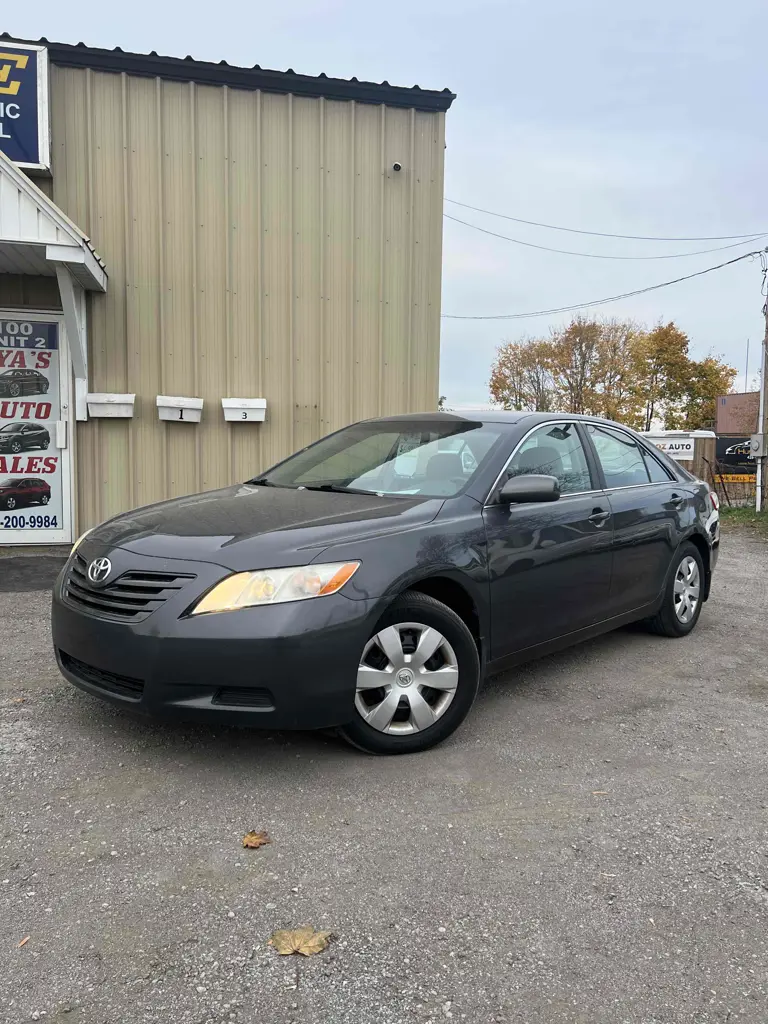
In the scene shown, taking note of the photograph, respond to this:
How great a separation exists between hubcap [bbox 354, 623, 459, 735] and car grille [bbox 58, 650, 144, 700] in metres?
0.86

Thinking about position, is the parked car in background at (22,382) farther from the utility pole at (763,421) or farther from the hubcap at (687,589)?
the utility pole at (763,421)

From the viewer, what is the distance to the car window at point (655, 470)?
513cm

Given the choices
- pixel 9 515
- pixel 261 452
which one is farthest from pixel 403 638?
pixel 9 515

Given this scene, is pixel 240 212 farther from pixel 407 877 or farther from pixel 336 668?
pixel 407 877

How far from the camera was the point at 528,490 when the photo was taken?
3.67 meters

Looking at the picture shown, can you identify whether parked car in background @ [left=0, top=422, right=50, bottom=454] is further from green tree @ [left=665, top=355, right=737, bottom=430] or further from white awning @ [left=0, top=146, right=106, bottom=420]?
green tree @ [left=665, top=355, right=737, bottom=430]

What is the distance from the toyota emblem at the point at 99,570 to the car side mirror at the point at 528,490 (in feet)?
5.84

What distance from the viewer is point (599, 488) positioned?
14.8 feet

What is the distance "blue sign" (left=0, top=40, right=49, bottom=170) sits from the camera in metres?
7.60

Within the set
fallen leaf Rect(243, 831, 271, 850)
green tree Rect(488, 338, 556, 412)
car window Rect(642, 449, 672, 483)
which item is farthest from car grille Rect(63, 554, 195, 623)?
green tree Rect(488, 338, 556, 412)

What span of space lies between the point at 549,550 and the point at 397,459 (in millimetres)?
937

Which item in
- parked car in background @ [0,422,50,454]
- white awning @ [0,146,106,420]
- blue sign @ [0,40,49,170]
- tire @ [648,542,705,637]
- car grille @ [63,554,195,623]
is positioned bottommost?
tire @ [648,542,705,637]

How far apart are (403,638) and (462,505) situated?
0.75 m

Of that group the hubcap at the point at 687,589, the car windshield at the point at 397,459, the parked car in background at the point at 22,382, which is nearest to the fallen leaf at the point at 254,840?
the car windshield at the point at 397,459
